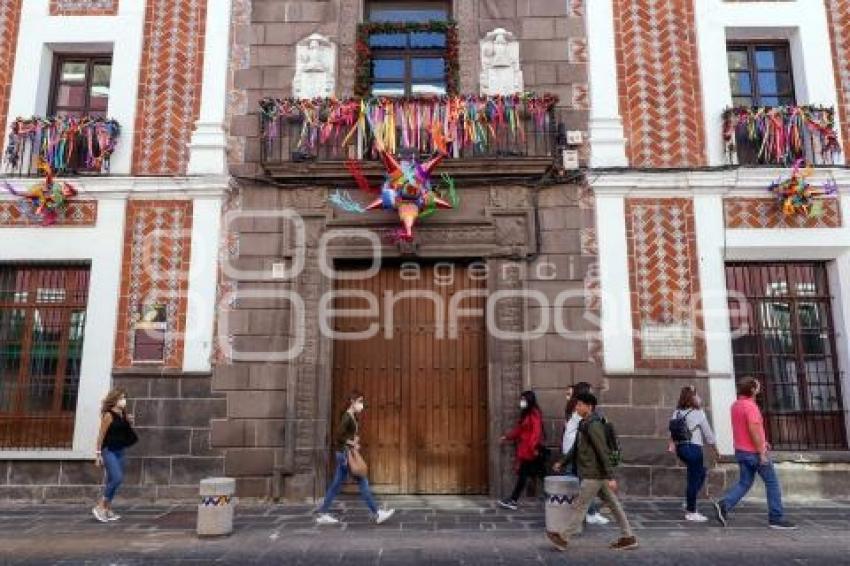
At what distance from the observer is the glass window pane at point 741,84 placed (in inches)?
403

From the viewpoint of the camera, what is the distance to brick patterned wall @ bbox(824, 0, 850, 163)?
9852 mm

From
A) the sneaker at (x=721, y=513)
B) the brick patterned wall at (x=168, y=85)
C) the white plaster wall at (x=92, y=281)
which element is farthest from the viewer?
the brick patterned wall at (x=168, y=85)

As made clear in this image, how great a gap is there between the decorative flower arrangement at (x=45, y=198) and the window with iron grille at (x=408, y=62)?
469cm

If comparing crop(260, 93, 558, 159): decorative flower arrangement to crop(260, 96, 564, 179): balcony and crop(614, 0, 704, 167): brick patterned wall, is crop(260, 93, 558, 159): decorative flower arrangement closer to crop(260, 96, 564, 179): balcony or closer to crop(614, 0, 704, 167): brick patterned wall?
crop(260, 96, 564, 179): balcony

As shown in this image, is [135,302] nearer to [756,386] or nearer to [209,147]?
[209,147]

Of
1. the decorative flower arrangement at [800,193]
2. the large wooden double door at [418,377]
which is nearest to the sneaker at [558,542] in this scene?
the large wooden double door at [418,377]

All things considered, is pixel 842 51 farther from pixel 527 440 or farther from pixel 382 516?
pixel 382 516

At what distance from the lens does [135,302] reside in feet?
31.0

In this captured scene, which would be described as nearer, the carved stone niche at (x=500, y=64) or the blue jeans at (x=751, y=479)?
the blue jeans at (x=751, y=479)

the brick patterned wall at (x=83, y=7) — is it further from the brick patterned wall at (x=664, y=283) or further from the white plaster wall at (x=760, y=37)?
the white plaster wall at (x=760, y=37)

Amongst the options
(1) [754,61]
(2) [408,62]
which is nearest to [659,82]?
(1) [754,61]

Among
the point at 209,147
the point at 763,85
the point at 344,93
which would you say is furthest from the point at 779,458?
the point at 209,147

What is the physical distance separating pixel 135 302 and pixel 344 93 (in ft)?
14.0

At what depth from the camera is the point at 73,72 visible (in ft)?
34.7
